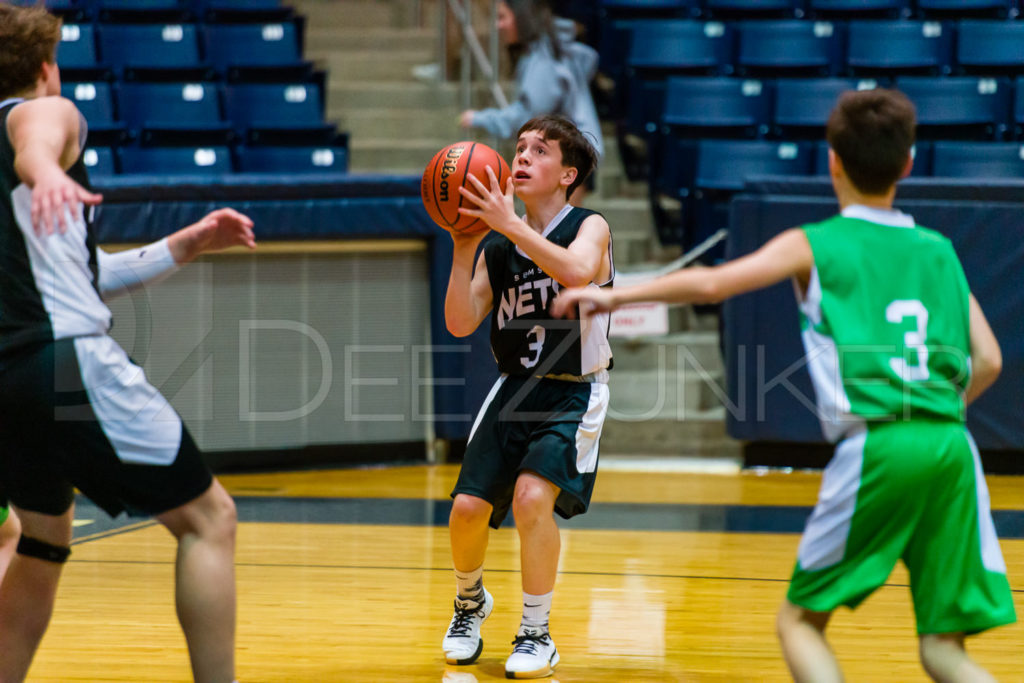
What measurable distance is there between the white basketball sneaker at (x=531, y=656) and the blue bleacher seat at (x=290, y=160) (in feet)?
16.2

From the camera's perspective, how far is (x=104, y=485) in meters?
2.71

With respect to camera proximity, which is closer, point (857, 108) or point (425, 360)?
point (857, 108)

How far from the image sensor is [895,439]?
248cm

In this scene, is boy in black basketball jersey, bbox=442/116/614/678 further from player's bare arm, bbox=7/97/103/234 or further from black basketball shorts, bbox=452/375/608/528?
player's bare arm, bbox=7/97/103/234

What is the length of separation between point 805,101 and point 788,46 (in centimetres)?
66

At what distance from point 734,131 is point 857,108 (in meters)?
5.65

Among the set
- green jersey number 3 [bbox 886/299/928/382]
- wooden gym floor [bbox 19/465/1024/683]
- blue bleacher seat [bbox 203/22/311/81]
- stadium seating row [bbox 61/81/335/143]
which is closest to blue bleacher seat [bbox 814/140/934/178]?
wooden gym floor [bbox 19/465/1024/683]

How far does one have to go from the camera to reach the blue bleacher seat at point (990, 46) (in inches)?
329

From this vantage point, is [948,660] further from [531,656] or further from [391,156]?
[391,156]

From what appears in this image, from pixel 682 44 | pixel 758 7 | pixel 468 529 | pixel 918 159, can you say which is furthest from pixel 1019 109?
pixel 468 529

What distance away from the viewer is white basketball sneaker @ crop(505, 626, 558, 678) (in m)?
3.55

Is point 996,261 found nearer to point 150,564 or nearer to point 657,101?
point 657,101

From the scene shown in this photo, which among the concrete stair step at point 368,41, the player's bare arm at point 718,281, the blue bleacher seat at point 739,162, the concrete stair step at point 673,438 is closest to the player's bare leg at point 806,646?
the player's bare arm at point 718,281

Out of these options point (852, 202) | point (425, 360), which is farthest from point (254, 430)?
point (852, 202)
